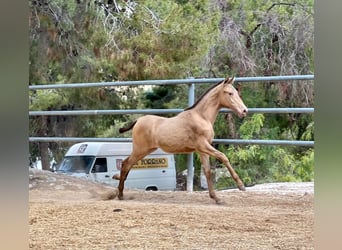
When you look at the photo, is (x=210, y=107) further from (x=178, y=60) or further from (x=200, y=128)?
(x=178, y=60)

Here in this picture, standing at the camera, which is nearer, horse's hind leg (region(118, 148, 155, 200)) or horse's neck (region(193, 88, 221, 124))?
horse's neck (region(193, 88, 221, 124))

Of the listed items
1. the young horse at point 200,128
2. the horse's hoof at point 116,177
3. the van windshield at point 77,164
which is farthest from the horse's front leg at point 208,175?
the van windshield at point 77,164

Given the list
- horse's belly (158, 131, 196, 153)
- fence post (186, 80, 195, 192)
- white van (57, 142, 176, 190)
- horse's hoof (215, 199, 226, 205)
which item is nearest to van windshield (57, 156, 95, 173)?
white van (57, 142, 176, 190)

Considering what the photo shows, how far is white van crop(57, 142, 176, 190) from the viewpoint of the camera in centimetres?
335

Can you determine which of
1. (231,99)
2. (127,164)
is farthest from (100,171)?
(231,99)

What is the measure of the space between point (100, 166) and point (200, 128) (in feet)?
3.15

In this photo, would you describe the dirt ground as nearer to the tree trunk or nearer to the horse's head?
the horse's head

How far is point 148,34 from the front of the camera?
3250 millimetres

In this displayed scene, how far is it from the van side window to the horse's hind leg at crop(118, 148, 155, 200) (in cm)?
49

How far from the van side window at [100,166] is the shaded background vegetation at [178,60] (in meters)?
0.24

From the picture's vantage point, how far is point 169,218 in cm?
252
